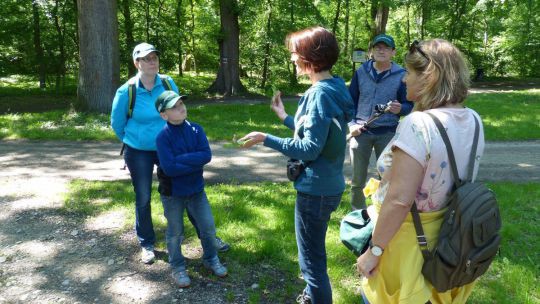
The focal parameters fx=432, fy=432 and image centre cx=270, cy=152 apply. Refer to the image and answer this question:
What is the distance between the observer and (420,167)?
1.84m

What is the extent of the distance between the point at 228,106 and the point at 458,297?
11.8 m

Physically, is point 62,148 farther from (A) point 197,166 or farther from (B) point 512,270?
(B) point 512,270

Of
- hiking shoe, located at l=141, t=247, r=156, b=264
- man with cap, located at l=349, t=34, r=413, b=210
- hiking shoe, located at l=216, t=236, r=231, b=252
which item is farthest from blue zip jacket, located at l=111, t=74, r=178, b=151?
man with cap, located at l=349, t=34, r=413, b=210

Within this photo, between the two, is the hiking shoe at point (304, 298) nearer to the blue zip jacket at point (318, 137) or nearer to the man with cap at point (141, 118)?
the blue zip jacket at point (318, 137)

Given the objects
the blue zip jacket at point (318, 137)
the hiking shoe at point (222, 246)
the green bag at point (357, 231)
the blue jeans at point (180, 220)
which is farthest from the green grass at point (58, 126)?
the green bag at point (357, 231)

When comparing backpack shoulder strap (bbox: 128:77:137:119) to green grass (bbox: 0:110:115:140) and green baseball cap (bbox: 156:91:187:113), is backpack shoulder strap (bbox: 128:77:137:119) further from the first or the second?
green grass (bbox: 0:110:115:140)

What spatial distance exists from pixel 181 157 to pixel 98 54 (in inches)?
331

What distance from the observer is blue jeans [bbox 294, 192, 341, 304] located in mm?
2803

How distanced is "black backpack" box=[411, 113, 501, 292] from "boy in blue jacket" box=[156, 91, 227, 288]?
211cm

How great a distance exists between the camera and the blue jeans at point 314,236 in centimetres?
280

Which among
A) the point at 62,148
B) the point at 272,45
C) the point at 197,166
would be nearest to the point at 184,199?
the point at 197,166

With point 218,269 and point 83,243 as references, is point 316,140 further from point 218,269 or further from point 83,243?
point 83,243

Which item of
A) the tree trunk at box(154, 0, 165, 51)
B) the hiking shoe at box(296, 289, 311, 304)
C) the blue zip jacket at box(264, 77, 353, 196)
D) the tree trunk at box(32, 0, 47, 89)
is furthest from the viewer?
the tree trunk at box(154, 0, 165, 51)

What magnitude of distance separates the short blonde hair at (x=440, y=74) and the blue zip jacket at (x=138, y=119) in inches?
106
